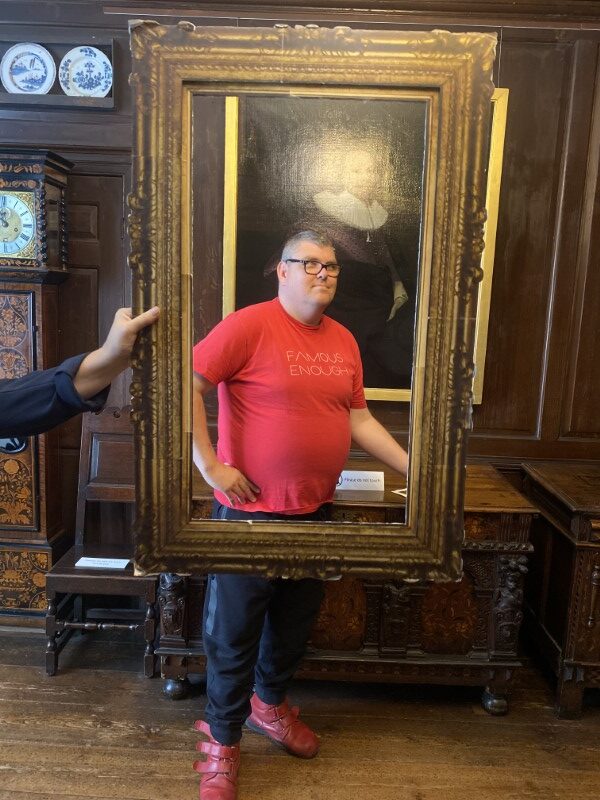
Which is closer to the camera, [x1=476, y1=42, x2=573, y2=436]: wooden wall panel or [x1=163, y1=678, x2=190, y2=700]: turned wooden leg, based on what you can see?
[x1=163, y1=678, x2=190, y2=700]: turned wooden leg

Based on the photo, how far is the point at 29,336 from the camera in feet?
7.77

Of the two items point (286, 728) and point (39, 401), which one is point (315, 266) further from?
point (286, 728)

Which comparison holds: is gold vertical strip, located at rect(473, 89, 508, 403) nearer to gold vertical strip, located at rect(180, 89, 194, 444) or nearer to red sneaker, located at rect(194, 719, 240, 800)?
gold vertical strip, located at rect(180, 89, 194, 444)

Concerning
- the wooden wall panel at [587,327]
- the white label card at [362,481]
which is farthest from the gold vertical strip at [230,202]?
the wooden wall panel at [587,327]

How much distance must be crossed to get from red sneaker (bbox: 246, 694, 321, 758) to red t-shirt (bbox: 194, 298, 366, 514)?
0.92 m

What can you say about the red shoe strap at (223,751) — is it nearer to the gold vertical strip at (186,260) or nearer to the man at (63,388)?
the gold vertical strip at (186,260)

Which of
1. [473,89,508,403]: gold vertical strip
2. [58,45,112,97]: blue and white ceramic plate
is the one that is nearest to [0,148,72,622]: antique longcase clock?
[58,45,112,97]: blue and white ceramic plate

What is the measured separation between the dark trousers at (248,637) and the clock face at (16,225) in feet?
4.54

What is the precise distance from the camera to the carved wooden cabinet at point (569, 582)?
2129 mm

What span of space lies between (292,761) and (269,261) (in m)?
1.50

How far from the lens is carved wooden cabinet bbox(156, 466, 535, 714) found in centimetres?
217

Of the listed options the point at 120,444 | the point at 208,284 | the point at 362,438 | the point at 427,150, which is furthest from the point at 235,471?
the point at 120,444

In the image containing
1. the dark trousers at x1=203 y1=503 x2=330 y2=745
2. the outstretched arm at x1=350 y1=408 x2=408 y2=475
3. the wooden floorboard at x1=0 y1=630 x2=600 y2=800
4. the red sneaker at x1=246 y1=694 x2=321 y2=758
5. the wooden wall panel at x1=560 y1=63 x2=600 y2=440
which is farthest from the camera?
the wooden wall panel at x1=560 y1=63 x2=600 y2=440

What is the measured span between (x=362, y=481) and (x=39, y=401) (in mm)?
734
